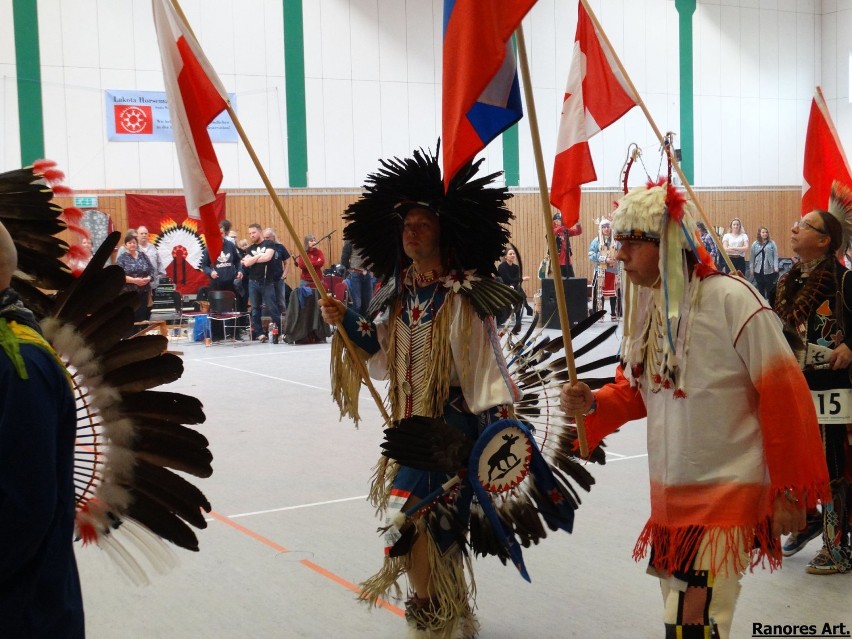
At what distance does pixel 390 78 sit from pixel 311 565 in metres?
15.5

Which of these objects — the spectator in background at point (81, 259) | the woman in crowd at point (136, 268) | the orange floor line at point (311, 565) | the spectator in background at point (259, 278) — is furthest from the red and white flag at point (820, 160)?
the spectator in background at point (259, 278)

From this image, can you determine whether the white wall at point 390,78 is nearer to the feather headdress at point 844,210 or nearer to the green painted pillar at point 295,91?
the green painted pillar at point 295,91

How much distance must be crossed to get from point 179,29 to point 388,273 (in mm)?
1192

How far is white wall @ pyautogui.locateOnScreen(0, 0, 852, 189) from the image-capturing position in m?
16.4

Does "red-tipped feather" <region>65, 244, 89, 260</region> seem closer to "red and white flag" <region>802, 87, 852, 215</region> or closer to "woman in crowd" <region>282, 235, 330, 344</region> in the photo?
"red and white flag" <region>802, 87, 852, 215</region>

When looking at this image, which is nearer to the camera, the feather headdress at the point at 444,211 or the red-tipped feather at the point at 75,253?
the red-tipped feather at the point at 75,253

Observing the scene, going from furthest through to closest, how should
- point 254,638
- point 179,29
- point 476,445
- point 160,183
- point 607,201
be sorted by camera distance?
point 607,201 → point 160,183 → point 179,29 → point 254,638 → point 476,445

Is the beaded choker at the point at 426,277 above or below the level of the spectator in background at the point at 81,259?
below

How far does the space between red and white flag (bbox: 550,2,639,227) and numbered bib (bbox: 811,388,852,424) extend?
1.25 meters

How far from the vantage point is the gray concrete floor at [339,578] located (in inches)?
140

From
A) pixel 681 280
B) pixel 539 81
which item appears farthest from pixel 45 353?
pixel 539 81

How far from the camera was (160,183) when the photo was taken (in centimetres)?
1709

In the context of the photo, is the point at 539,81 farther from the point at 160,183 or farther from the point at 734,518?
the point at 734,518

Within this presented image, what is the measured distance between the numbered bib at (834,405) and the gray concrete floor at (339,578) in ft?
2.02
